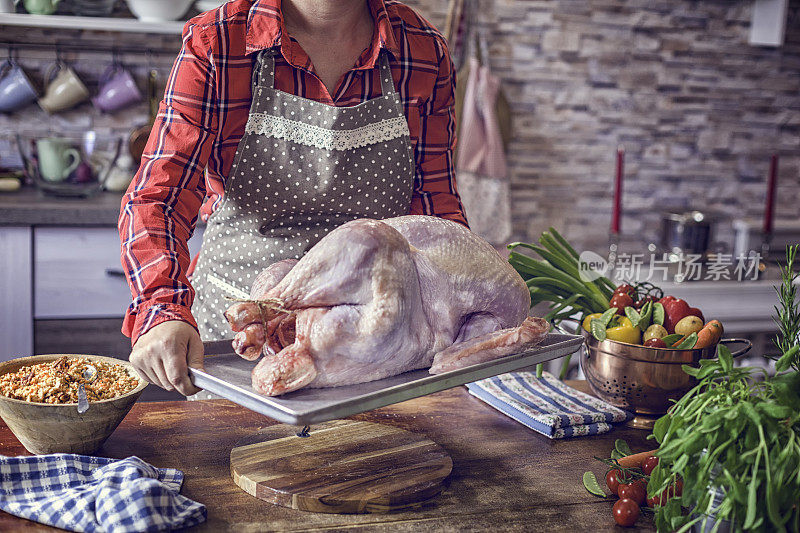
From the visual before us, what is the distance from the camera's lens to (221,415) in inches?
50.5

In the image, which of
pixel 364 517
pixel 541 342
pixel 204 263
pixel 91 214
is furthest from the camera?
pixel 91 214

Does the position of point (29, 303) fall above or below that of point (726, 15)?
below

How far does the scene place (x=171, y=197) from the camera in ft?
4.19

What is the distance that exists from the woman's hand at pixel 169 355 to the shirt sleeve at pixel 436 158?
0.72 metres

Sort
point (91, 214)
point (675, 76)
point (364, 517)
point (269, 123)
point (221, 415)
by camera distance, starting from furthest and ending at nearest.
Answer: point (675, 76) → point (91, 214) → point (269, 123) → point (221, 415) → point (364, 517)

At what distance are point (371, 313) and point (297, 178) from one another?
537 mm

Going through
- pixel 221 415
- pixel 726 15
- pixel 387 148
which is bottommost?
pixel 221 415

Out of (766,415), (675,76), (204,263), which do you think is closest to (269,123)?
(204,263)

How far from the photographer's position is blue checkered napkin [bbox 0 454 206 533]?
895 millimetres

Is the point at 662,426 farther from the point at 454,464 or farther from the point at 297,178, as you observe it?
the point at 297,178

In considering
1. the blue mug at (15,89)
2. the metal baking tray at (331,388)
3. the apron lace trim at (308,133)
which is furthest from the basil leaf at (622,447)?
the blue mug at (15,89)

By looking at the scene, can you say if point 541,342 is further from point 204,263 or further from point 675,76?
point 675,76

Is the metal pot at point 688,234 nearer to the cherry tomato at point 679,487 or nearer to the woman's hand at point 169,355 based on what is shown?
the cherry tomato at point 679,487

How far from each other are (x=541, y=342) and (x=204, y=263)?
2.65ft
